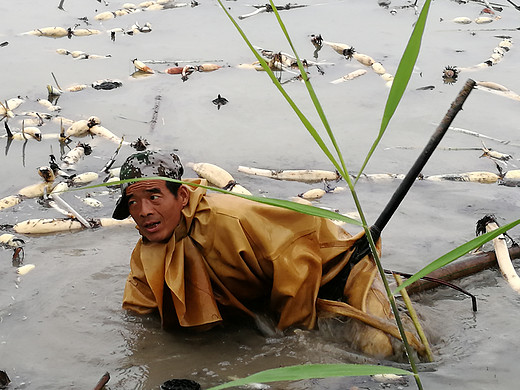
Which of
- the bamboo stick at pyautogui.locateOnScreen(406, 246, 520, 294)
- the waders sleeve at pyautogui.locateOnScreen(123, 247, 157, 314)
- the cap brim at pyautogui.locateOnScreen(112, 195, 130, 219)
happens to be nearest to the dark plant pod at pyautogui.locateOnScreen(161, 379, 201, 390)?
the waders sleeve at pyautogui.locateOnScreen(123, 247, 157, 314)

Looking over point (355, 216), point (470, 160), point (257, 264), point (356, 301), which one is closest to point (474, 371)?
point (356, 301)

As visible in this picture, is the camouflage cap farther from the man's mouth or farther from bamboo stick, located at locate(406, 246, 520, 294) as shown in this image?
bamboo stick, located at locate(406, 246, 520, 294)

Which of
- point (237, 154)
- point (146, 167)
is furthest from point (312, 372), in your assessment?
point (237, 154)

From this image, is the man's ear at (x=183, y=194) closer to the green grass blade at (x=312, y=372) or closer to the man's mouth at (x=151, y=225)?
the man's mouth at (x=151, y=225)

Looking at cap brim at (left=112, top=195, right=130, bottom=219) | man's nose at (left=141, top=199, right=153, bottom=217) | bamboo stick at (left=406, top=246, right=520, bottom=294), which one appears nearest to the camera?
man's nose at (left=141, top=199, right=153, bottom=217)

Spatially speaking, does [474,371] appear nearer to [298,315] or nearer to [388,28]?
[298,315]

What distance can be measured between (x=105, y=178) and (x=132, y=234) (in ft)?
1.93

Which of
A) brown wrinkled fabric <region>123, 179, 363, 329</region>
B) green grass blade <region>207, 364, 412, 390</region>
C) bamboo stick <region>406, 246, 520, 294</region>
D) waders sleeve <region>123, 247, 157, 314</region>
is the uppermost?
green grass blade <region>207, 364, 412, 390</region>

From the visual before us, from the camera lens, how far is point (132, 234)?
3826mm

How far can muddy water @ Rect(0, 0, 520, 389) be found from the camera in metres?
2.74

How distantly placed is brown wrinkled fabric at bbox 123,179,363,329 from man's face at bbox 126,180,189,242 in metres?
0.04

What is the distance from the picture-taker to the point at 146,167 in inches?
106

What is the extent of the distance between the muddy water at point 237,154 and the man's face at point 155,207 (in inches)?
17.1

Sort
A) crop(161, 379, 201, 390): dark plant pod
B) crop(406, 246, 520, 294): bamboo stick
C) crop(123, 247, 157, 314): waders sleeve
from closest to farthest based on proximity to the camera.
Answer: crop(161, 379, 201, 390): dark plant pod
crop(123, 247, 157, 314): waders sleeve
crop(406, 246, 520, 294): bamboo stick
